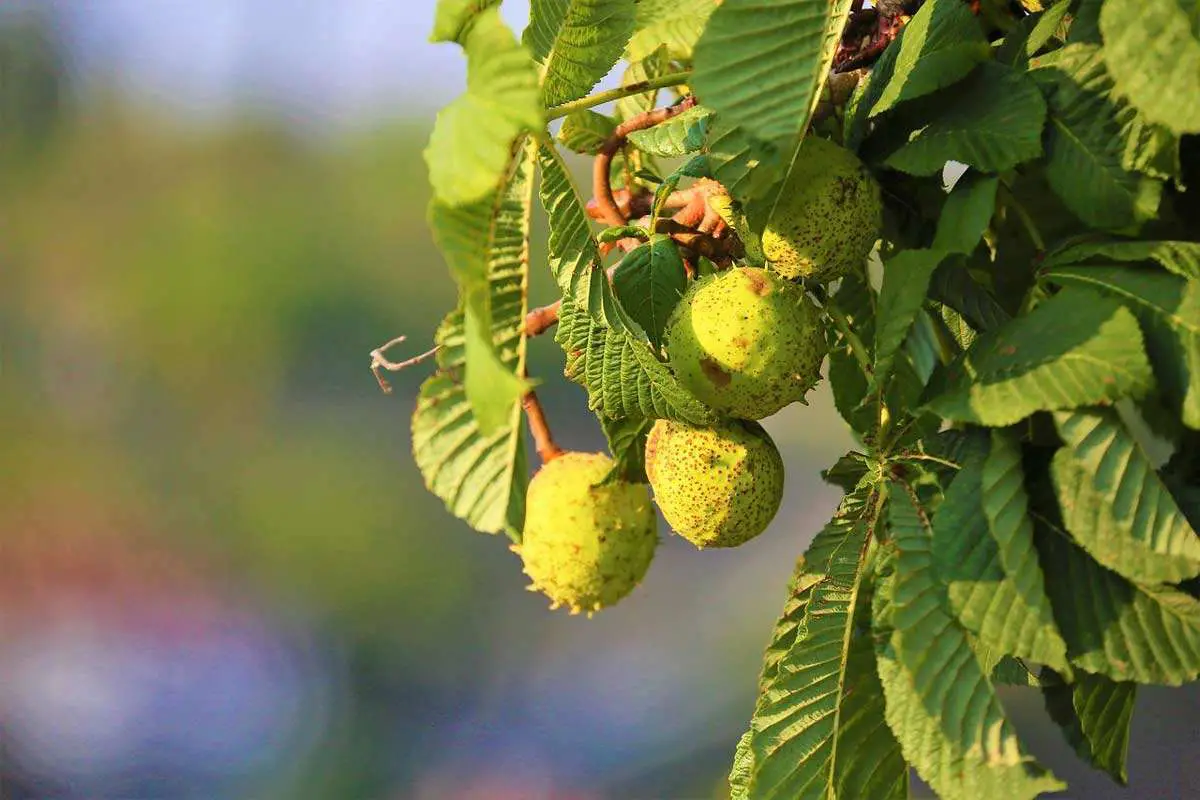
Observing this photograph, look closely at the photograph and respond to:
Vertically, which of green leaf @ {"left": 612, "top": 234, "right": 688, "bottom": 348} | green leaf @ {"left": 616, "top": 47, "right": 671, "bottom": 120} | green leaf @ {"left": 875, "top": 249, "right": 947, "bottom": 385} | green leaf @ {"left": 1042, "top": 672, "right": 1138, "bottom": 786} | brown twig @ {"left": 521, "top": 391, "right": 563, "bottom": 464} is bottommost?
green leaf @ {"left": 1042, "top": 672, "right": 1138, "bottom": 786}

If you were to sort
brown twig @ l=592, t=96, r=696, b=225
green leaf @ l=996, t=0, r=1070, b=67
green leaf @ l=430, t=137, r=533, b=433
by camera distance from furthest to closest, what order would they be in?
brown twig @ l=592, t=96, r=696, b=225
green leaf @ l=996, t=0, r=1070, b=67
green leaf @ l=430, t=137, r=533, b=433

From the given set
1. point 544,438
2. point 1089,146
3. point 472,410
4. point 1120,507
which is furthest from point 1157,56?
point 544,438

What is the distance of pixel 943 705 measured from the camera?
38 cm

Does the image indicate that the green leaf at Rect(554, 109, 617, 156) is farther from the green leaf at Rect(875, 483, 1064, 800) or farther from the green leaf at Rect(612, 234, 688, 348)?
the green leaf at Rect(875, 483, 1064, 800)

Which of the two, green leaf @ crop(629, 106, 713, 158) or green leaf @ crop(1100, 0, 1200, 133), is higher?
green leaf @ crop(629, 106, 713, 158)

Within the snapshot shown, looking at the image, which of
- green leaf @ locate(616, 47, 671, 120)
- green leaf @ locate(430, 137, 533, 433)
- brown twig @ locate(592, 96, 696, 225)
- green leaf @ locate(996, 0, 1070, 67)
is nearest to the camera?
green leaf @ locate(430, 137, 533, 433)

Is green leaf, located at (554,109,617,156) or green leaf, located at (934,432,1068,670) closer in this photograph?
green leaf, located at (934,432,1068,670)

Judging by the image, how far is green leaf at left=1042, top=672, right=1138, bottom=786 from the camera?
41cm

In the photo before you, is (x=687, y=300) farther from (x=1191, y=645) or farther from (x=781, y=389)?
(x=1191, y=645)

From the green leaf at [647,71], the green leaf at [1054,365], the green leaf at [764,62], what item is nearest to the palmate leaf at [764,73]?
the green leaf at [764,62]

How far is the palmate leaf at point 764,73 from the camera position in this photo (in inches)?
14.8

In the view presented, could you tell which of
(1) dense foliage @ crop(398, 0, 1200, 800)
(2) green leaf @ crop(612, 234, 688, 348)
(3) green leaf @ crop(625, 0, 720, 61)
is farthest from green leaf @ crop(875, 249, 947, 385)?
(3) green leaf @ crop(625, 0, 720, 61)

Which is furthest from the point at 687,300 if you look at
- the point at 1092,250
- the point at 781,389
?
the point at 1092,250

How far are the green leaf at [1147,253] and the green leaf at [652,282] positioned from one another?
0.50ft
